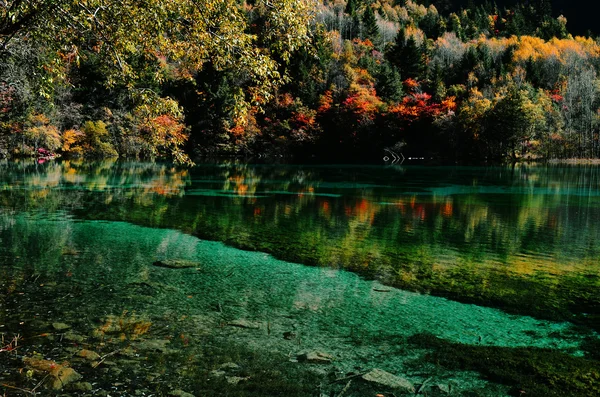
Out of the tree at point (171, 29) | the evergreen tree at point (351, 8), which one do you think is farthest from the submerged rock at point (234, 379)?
the evergreen tree at point (351, 8)

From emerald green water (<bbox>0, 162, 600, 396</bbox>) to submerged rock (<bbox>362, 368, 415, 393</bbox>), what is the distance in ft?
0.54

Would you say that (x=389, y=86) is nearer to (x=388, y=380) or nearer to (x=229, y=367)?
(x=388, y=380)

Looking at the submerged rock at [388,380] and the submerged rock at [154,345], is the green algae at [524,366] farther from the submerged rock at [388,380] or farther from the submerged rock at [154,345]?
the submerged rock at [154,345]

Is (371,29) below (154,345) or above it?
above

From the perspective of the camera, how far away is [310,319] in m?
10.3

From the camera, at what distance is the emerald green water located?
776 centimetres

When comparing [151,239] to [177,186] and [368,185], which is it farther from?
[368,185]

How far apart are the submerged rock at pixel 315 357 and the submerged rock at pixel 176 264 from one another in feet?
22.1

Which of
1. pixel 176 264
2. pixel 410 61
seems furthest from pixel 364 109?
pixel 176 264

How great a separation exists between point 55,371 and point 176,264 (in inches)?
279

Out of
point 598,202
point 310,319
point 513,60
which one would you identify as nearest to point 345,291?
point 310,319

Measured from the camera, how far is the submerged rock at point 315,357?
27.0ft

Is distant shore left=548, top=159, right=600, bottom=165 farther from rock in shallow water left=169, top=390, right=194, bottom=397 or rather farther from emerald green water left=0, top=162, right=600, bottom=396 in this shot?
rock in shallow water left=169, top=390, right=194, bottom=397

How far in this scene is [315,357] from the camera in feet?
27.5
